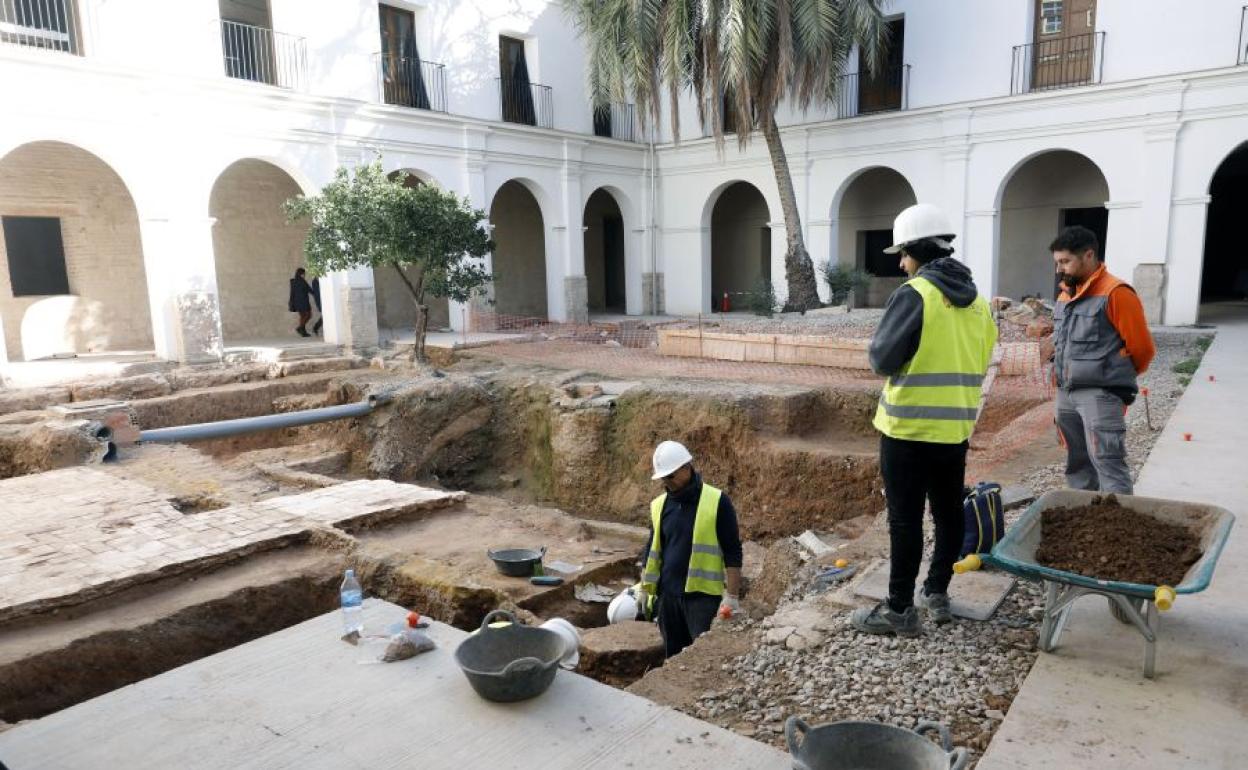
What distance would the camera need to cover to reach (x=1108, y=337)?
4035 mm

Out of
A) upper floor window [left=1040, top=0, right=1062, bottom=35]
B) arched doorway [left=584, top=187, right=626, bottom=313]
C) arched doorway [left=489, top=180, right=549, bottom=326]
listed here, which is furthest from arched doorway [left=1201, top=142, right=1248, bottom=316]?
arched doorway [left=489, top=180, right=549, bottom=326]

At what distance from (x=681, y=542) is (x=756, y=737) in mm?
1827

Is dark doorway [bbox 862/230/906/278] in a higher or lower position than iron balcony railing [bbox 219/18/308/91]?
lower

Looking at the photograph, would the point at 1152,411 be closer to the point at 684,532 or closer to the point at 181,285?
the point at 684,532

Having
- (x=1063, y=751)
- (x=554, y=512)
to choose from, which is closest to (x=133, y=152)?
(x=554, y=512)

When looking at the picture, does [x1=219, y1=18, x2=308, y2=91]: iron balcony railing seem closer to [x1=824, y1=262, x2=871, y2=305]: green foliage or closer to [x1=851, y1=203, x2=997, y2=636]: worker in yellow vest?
[x1=824, y1=262, x2=871, y2=305]: green foliage

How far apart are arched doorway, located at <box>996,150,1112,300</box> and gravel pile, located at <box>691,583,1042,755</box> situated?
700 inches

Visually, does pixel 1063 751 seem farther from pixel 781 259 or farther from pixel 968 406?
pixel 781 259

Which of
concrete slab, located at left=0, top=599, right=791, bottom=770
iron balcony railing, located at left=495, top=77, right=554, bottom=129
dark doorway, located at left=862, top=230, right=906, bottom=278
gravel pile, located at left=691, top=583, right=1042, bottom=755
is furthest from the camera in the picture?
dark doorway, located at left=862, top=230, right=906, bottom=278

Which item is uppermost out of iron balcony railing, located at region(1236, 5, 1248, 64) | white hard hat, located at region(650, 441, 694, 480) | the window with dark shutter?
iron balcony railing, located at region(1236, 5, 1248, 64)

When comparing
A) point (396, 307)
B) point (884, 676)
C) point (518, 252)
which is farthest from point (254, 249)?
point (884, 676)

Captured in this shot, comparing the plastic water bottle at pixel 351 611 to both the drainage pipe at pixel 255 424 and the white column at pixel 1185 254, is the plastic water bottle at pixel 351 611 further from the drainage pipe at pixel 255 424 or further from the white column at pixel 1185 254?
the white column at pixel 1185 254

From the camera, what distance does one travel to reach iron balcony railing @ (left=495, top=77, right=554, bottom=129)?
Result: 19.6 meters

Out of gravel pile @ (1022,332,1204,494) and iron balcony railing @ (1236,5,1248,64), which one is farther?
iron balcony railing @ (1236,5,1248,64)
